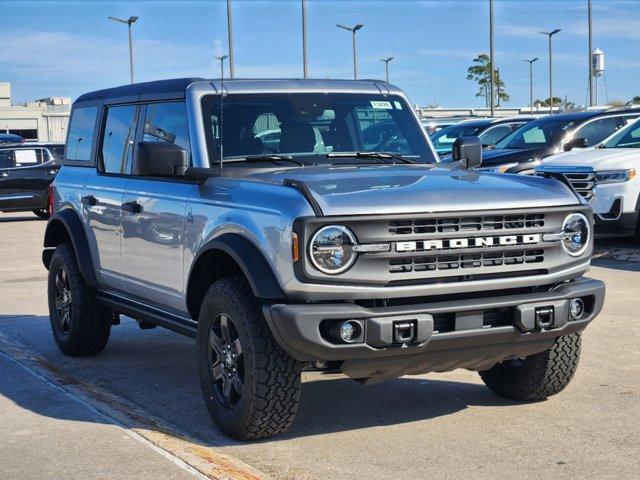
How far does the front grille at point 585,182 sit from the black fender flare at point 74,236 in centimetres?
730

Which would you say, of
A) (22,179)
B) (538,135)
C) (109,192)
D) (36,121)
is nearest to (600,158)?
(538,135)

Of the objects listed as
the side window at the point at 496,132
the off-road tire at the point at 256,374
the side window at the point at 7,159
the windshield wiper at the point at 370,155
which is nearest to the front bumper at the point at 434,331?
the off-road tire at the point at 256,374

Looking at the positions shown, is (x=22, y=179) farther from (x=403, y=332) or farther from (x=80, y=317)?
(x=403, y=332)

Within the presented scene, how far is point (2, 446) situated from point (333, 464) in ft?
5.72

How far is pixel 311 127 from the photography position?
682cm

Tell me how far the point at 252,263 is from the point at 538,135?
12.8m

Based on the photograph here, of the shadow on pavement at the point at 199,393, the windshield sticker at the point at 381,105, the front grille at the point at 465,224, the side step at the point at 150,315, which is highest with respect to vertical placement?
the windshield sticker at the point at 381,105

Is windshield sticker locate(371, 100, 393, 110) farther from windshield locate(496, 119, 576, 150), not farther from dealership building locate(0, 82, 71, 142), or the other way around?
dealership building locate(0, 82, 71, 142)

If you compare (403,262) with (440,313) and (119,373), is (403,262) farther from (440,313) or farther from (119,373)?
(119,373)

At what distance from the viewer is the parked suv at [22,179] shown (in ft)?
76.1

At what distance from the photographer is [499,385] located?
257 inches

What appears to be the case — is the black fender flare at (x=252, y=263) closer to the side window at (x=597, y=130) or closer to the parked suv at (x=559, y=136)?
the parked suv at (x=559, y=136)

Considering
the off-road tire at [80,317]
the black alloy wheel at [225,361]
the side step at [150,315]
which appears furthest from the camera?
the off-road tire at [80,317]

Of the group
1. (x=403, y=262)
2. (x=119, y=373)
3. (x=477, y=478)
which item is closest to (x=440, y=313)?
(x=403, y=262)
